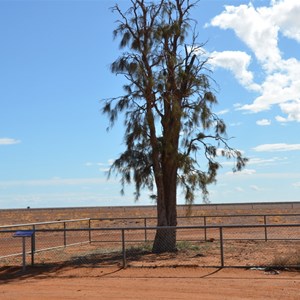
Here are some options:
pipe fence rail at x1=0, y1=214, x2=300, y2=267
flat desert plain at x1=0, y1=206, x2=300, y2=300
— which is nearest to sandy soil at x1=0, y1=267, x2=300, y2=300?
flat desert plain at x1=0, y1=206, x2=300, y2=300

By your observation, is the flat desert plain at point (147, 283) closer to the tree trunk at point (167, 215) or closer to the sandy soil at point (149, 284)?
the sandy soil at point (149, 284)

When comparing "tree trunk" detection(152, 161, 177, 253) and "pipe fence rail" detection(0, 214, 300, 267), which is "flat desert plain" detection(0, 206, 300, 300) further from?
"tree trunk" detection(152, 161, 177, 253)

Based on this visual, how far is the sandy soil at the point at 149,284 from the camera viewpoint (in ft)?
36.9

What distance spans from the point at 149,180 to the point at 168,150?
62.9 inches

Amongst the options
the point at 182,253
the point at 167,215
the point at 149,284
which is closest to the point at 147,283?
the point at 149,284

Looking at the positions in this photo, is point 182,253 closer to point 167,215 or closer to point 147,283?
point 167,215

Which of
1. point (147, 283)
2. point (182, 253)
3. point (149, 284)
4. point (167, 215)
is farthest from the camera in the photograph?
point (167, 215)

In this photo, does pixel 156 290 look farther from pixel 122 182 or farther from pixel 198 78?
pixel 198 78

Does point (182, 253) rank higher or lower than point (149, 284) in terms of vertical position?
higher

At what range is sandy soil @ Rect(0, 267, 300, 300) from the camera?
1125 cm

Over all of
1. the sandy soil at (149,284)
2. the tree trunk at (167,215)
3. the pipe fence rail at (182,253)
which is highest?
the tree trunk at (167,215)

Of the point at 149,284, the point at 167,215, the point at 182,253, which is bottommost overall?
the point at 149,284

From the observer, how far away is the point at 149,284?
41.2 ft

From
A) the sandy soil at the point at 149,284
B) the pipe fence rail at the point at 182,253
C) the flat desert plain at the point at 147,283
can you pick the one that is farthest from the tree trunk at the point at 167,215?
the sandy soil at the point at 149,284
